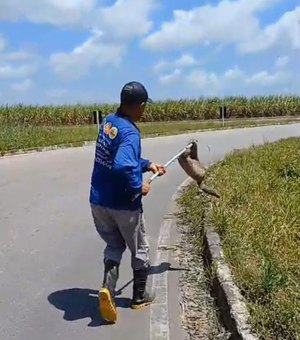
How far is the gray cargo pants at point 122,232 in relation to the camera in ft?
18.3

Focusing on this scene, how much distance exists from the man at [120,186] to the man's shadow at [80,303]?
11.8 inches

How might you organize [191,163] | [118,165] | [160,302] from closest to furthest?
[118,165] → [160,302] → [191,163]

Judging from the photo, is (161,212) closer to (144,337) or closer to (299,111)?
(144,337)

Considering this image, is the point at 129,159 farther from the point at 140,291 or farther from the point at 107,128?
the point at 140,291

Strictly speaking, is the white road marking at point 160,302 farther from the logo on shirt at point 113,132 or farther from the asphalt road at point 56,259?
the logo on shirt at point 113,132

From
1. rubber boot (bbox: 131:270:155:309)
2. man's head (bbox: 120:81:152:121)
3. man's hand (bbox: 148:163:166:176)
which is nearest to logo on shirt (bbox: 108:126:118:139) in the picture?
man's head (bbox: 120:81:152:121)

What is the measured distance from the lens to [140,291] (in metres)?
6.02

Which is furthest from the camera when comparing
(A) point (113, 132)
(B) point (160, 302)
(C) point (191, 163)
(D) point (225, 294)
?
(C) point (191, 163)

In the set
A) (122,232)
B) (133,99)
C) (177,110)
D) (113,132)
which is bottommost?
(122,232)

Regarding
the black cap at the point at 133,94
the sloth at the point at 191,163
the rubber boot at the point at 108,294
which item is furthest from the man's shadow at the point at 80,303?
the black cap at the point at 133,94

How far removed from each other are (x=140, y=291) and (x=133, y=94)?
1.80m

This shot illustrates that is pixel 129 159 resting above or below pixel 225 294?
above

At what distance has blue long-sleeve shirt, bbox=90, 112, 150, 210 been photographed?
527 cm

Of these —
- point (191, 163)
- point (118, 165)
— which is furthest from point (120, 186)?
point (191, 163)
